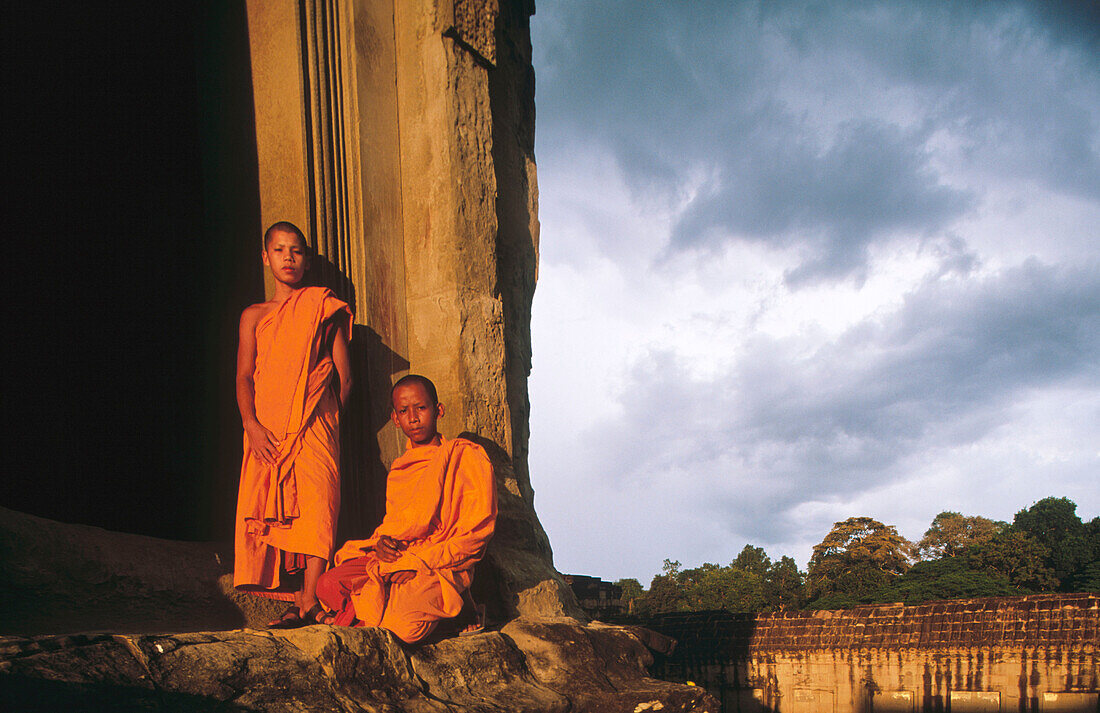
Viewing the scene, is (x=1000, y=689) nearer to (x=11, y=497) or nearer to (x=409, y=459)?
(x=409, y=459)

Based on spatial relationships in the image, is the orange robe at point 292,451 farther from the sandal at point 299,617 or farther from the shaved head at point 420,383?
the shaved head at point 420,383

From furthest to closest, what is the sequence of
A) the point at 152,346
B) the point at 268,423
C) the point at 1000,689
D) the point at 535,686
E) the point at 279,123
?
the point at 1000,689 < the point at 152,346 < the point at 279,123 < the point at 268,423 < the point at 535,686

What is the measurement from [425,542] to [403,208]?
7.73 ft

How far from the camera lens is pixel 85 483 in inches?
212

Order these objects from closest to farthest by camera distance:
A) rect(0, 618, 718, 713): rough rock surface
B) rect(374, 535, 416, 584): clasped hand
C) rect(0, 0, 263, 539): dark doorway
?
rect(0, 618, 718, 713): rough rock surface
rect(374, 535, 416, 584): clasped hand
rect(0, 0, 263, 539): dark doorway

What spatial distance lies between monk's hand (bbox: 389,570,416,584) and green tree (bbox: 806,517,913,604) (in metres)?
40.1

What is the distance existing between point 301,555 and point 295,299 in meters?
1.21

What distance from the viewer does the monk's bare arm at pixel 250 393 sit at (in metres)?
4.12

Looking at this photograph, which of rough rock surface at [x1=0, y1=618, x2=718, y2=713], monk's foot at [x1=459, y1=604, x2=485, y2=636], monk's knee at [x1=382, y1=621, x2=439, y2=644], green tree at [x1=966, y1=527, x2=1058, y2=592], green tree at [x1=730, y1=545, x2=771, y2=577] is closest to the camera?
rough rock surface at [x1=0, y1=618, x2=718, y2=713]

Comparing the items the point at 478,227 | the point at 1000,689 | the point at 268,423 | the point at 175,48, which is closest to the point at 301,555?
the point at 268,423

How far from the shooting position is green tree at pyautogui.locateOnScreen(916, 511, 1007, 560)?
163 ft

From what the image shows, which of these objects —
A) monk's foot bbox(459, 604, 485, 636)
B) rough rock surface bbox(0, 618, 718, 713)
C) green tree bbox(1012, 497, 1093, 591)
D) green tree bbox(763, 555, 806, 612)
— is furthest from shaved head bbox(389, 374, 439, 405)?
green tree bbox(1012, 497, 1093, 591)

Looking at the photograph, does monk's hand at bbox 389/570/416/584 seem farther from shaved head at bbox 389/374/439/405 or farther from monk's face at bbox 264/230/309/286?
monk's face at bbox 264/230/309/286

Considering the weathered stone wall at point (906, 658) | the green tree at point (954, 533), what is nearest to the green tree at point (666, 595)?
the green tree at point (954, 533)
